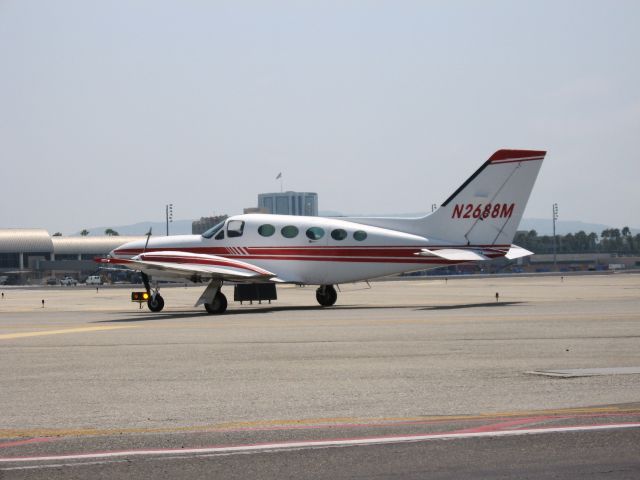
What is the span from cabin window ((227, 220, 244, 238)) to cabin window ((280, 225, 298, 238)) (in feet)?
5.05

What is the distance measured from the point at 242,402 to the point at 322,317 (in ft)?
53.8

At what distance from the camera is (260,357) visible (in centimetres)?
1714

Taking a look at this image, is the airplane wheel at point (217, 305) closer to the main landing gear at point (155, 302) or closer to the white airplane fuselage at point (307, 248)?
the white airplane fuselage at point (307, 248)

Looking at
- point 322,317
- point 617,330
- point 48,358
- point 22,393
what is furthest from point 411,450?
point 322,317

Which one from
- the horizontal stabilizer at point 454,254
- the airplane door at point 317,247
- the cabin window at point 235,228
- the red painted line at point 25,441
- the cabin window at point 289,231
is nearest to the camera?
the red painted line at point 25,441

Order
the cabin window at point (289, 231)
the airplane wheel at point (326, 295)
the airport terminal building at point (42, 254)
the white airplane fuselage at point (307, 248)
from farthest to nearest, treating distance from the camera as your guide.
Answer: the airport terminal building at point (42, 254) → the airplane wheel at point (326, 295) → the cabin window at point (289, 231) → the white airplane fuselage at point (307, 248)

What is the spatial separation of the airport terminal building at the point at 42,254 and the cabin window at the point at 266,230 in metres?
115

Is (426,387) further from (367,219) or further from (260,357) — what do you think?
(367,219)

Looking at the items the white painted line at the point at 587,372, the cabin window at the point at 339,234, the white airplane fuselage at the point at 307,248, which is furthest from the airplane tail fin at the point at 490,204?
the white painted line at the point at 587,372

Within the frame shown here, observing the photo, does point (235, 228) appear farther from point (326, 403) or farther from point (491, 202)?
point (326, 403)

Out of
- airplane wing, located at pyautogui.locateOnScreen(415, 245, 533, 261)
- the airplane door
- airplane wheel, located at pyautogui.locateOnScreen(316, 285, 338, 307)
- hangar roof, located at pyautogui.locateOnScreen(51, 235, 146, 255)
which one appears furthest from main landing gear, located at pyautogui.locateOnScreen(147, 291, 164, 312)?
hangar roof, located at pyautogui.locateOnScreen(51, 235, 146, 255)

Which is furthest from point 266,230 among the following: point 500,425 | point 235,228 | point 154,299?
point 500,425

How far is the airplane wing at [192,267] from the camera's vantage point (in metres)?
33.3

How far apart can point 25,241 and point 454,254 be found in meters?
128
